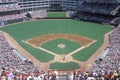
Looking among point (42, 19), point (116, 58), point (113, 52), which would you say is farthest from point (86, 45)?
point (42, 19)

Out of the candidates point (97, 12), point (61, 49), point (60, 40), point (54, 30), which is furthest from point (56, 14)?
point (61, 49)

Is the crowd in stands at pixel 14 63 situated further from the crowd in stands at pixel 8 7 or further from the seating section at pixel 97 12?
the seating section at pixel 97 12

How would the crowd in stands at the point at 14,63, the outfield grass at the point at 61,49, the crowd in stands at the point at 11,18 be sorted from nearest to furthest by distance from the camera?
the crowd in stands at the point at 14,63
the outfield grass at the point at 61,49
the crowd in stands at the point at 11,18

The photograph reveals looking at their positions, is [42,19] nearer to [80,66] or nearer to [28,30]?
[28,30]

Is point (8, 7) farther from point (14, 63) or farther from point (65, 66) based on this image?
point (14, 63)

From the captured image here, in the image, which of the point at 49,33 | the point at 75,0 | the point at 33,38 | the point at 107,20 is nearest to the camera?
the point at 33,38

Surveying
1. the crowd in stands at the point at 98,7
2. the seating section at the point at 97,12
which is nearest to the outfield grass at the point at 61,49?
the seating section at the point at 97,12
